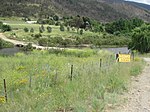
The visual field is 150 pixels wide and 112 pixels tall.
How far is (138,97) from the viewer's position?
36.5 feet

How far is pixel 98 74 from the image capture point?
12.8 metres

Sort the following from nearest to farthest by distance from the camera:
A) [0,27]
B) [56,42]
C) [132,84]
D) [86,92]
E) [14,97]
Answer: [14,97], [86,92], [132,84], [56,42], [0,27]

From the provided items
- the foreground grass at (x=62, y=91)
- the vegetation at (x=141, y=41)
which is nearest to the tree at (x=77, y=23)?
the vegetation at (x=141, y=41)

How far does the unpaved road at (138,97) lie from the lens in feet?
31.1

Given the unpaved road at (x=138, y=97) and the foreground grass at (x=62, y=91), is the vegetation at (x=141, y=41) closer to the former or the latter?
the unpaved road at (x=138, y=97)

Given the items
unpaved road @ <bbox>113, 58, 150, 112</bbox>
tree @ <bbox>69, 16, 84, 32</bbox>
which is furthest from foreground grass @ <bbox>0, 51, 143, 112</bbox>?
tree @ <bbox>69, 16, 84, 32</bbox>

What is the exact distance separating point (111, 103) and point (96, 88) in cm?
113

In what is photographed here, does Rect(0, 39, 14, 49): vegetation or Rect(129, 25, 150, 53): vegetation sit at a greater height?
Rect(129, 25, 150, 53): vegetation

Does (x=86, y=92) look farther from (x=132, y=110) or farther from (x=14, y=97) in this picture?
(x=14, y=97)

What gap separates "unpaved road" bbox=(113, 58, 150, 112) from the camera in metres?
9.48

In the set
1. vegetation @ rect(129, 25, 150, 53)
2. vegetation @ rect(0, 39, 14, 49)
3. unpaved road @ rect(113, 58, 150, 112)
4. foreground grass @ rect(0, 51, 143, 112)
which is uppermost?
foreground grass @ rect(0, 51, 143, 112)

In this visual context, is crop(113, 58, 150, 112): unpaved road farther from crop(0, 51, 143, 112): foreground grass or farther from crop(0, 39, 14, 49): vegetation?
crop(0, 39, 14, 49): vegetation

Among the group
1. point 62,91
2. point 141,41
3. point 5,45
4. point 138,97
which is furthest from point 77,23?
point 62,91

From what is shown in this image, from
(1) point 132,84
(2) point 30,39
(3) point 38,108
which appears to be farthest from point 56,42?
(3) point 38,108
